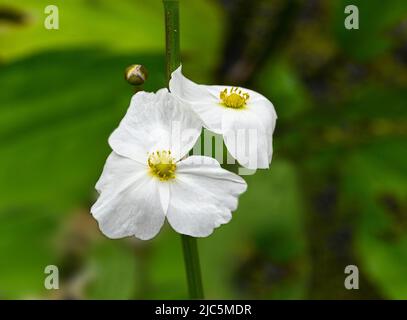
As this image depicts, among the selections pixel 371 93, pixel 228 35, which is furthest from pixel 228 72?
pixel 371 93

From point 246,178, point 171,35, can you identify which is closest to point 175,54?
point 171,35

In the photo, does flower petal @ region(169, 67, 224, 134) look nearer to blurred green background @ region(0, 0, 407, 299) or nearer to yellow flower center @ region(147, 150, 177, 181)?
yellow flower center @ region(147, 150, 177, 181)

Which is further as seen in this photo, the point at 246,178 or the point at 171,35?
the point at 246,178

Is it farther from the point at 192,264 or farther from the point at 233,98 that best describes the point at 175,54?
the point at 192,264

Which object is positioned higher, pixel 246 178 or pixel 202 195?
pixel 246 178

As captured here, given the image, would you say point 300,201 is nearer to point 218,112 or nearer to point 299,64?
point 299,64
